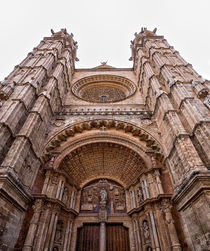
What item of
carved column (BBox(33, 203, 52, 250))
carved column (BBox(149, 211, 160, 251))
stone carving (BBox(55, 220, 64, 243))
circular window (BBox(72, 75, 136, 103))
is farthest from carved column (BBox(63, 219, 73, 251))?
circular window (BBox(72, 75, 136, 103))

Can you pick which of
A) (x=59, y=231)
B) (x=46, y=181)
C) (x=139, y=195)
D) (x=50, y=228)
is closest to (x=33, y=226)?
(x=50, y=228)

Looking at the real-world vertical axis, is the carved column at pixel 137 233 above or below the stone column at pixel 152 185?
below

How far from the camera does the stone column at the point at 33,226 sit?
5.76 m

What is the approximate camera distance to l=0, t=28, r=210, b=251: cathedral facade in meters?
5.91

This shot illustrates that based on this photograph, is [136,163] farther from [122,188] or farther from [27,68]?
[27,68]

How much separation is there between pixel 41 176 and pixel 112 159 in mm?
3988

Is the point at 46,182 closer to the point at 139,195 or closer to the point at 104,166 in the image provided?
the point at 104,166

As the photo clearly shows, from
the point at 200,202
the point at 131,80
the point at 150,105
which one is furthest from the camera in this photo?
the point at 131,80

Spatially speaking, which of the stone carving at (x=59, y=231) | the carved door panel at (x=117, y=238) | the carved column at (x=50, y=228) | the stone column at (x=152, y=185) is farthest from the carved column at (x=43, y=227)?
the stone column at (x=152, y=185)

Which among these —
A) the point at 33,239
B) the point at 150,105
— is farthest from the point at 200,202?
the point at 150,105

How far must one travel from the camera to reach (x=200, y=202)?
17.3 ft

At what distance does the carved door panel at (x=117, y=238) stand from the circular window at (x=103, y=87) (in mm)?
10334

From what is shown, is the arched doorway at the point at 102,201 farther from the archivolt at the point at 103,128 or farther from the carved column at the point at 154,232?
the archivolt at the point at 103,128

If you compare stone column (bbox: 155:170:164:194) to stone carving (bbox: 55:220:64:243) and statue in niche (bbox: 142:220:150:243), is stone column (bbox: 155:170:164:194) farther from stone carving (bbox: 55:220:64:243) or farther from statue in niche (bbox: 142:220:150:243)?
stone carving (bbox: 55:220:64:243)
